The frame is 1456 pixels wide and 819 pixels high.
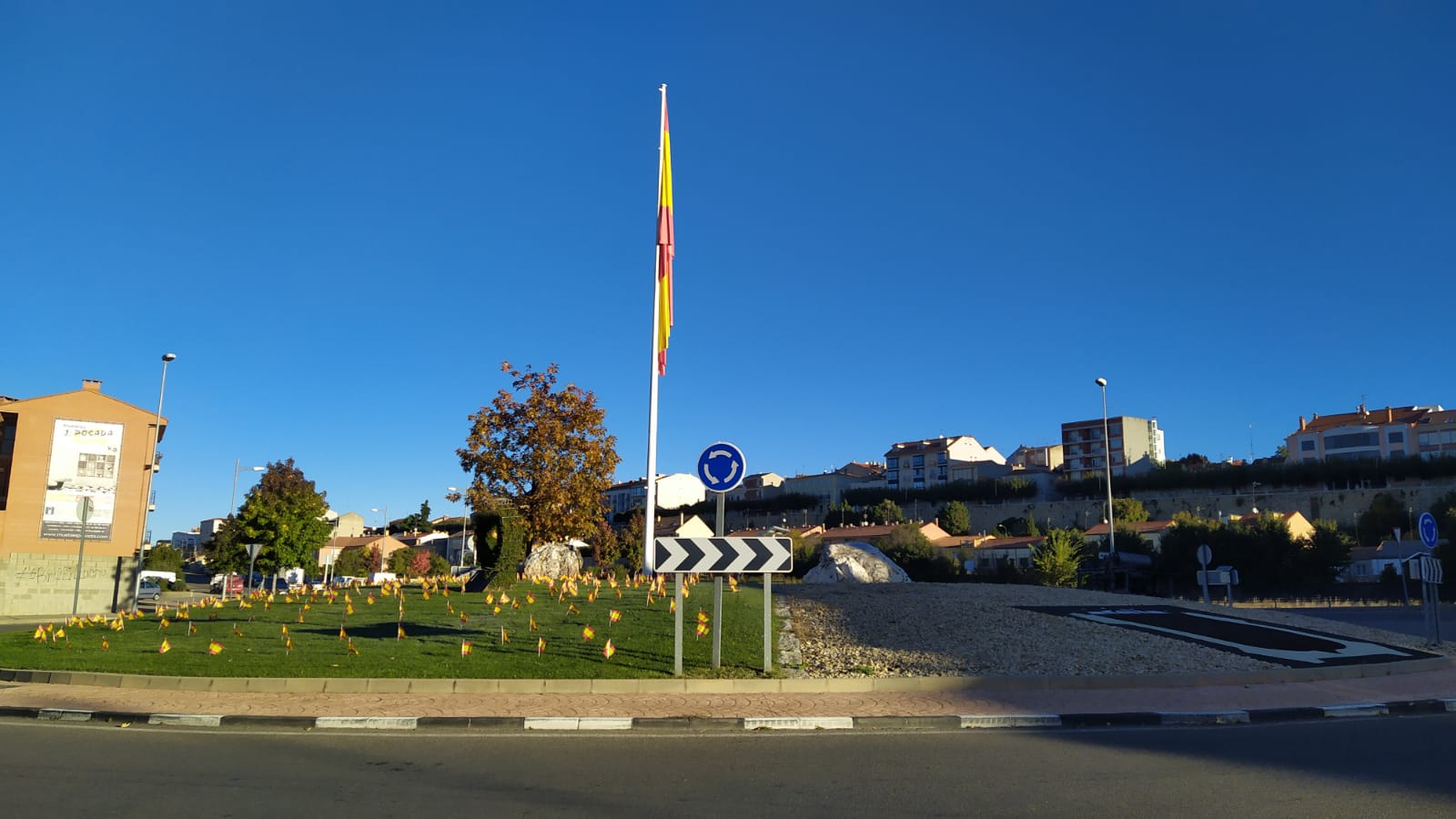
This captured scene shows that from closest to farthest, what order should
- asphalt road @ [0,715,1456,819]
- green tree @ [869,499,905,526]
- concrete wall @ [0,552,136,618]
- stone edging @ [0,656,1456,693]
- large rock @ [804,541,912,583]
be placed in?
asphalt road @ [0,715,1456,819]
stone edging @ [0,656,1456,693]
large rock @ [804,541,912,583]
concrete wall @ [0,552,136,618]
green tree @ [869,499,905,526]

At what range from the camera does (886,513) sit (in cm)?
9369

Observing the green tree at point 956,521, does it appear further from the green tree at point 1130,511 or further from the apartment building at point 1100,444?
the apartment building at point 1100,444

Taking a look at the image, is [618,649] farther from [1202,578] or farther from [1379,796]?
[1202,578]

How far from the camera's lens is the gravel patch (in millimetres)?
12312

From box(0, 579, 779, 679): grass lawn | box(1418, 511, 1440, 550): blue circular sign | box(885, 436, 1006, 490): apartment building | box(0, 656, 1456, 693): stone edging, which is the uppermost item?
box(885, 436, 1006, 490): apartment building

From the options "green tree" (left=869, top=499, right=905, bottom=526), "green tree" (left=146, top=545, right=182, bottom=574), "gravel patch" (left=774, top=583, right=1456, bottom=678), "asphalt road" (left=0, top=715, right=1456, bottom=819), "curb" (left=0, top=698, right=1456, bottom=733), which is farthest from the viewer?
"green tree" (left=869, top=499, right=905, bottom=526)

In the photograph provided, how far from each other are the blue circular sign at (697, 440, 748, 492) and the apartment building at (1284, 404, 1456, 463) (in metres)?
99.7

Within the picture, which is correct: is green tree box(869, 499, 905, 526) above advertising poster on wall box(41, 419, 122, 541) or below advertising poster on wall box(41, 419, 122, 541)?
above

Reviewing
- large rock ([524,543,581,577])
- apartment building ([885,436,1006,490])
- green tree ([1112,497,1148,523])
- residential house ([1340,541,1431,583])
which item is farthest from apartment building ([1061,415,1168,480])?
large rock ([524,543,581,577])

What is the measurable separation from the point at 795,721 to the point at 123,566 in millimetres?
40123

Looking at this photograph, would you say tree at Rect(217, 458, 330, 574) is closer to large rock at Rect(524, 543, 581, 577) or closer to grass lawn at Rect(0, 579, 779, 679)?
large rock at Rect(524, 543, 581, 577)

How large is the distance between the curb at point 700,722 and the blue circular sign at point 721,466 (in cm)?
306

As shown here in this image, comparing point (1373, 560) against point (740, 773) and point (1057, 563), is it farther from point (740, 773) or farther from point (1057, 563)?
point (740, 773)

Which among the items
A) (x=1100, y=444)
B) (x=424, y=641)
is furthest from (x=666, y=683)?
(x=1100, y=444)
